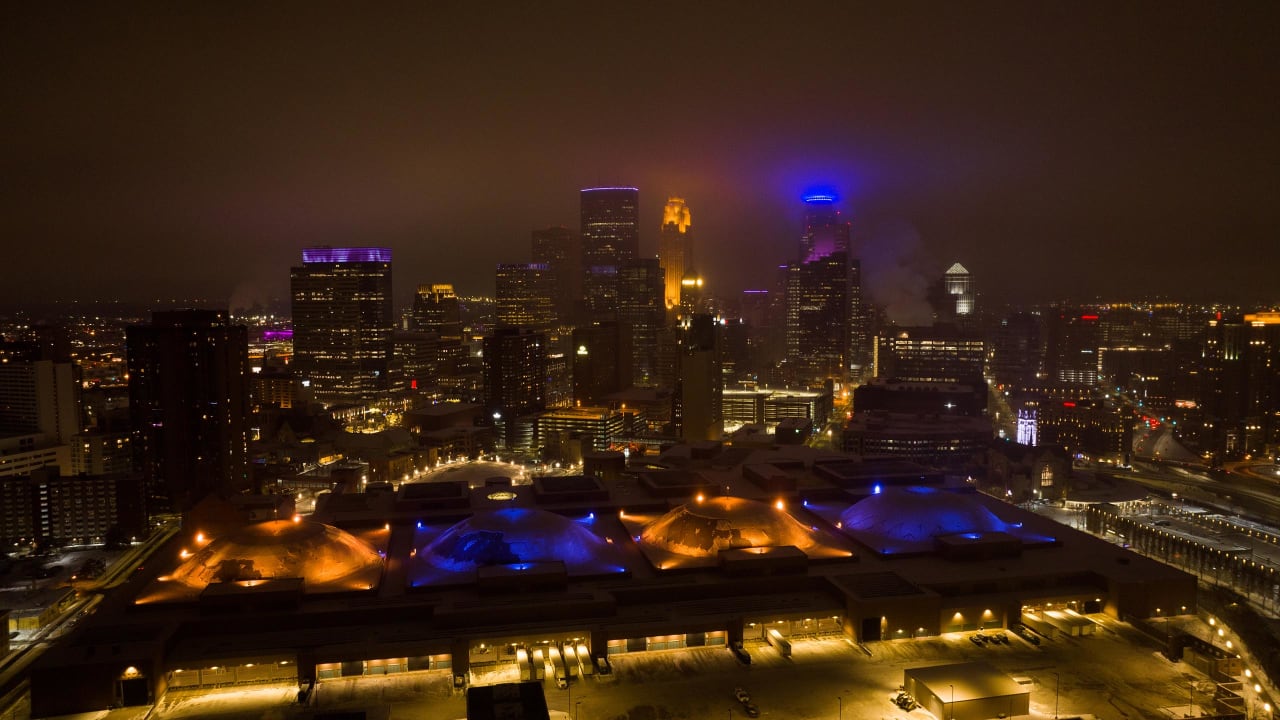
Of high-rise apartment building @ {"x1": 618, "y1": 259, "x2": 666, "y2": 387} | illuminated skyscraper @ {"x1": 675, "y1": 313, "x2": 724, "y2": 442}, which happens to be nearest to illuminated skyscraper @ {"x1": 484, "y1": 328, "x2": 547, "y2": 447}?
illuminated skyscraper @ {"x1": 675, "y1": 313, "x2": 724, "y2": 442}

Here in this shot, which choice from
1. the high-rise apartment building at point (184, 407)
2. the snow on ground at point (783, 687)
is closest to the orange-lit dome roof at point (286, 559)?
the snow on ground at point (783, 687)

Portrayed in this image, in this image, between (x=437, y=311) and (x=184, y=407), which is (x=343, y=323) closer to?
(x=437, y=311)

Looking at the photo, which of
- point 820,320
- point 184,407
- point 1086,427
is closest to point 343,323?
point 184,407

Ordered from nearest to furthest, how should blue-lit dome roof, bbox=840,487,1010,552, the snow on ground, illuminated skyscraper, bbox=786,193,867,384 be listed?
the snow on ground, blue-lit dome roof, bbox=840,487,1010,552, illuminated skyscraper, bbox=786,193,867,384

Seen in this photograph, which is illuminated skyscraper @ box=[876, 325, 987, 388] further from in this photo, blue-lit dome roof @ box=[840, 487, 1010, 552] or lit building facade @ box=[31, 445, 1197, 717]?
lit building facade @ box=[31, 445, 1197, 717]

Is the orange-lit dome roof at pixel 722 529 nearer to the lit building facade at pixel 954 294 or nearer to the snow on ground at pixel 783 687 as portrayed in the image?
the snow on ground at pixel 783 687

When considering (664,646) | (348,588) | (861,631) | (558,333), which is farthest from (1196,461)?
(558,333)

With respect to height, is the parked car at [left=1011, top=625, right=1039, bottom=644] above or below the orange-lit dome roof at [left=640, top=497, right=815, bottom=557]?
below
